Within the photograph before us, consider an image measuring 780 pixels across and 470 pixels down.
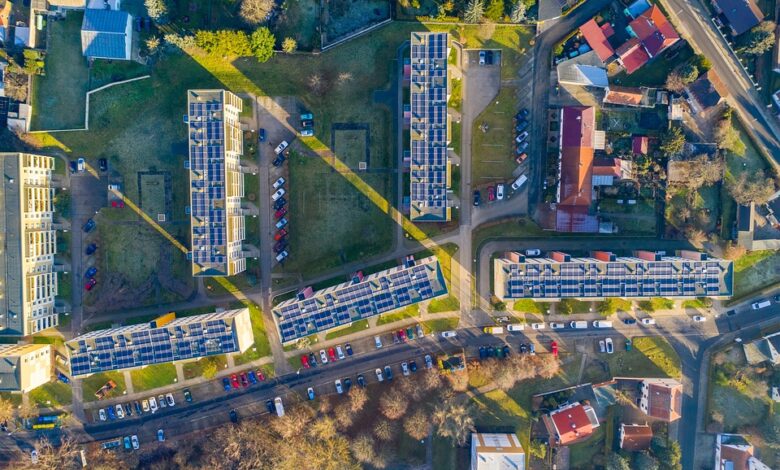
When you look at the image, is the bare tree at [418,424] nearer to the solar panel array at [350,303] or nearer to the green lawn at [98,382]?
the solar panel array at [350,303]

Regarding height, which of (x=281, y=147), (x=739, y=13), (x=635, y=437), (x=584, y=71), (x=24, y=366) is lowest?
(x=635, y=437)

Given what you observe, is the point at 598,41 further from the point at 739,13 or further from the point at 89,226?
the point at 89,226

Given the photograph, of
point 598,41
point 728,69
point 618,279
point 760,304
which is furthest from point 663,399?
point 598,41

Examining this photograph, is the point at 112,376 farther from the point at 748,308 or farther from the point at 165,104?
the point at 748,308

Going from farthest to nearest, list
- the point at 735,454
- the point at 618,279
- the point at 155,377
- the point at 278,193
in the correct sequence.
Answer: the point at 155,377 → the point at 735,454 → the point at 278,193 → the point at 618,279

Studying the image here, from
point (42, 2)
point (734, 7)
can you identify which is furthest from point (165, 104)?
point (734, 7)

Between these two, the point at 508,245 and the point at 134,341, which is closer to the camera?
the point at 134,341
